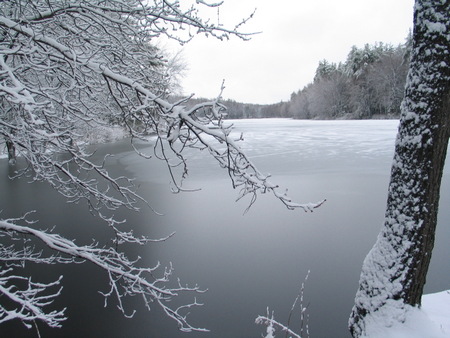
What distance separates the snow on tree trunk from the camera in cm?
257

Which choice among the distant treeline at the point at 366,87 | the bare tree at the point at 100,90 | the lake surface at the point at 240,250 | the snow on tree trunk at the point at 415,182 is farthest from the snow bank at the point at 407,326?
the distant treeline at the point at 366,87

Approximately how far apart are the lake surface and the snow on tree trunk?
1.47 meters

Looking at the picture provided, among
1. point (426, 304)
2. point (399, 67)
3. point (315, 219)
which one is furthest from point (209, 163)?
point (399, 67)

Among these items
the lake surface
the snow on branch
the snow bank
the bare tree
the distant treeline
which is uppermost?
the distant treeline

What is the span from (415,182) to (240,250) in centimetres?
401

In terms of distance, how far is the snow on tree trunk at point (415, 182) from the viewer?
2.57 meters

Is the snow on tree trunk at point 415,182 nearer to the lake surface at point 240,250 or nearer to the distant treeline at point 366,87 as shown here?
the lake surface at point 240,250

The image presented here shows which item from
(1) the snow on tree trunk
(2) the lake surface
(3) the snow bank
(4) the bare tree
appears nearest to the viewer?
(4) the bare tree

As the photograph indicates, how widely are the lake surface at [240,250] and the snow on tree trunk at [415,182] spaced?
4.81 feet

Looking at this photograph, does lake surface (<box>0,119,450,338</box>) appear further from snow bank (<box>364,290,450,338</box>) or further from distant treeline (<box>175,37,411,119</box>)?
distant treeline (<box>175,37,411,119</box>)

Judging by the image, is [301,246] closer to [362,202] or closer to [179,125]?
[362,202]

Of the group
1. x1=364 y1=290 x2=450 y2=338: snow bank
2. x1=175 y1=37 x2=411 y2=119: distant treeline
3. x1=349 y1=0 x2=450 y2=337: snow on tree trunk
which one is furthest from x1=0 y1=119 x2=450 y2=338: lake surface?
x1=175 y1=37 x2=411 y2=119: distant treeline

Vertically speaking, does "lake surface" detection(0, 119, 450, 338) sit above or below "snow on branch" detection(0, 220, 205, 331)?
below

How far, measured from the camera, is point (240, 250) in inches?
242
